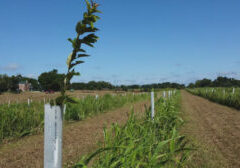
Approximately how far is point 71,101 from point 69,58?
18cm

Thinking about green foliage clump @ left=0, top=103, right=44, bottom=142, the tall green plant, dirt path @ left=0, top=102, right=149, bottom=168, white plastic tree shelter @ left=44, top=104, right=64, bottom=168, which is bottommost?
dirt path @ left=0, top=102, right=149, bottom=168

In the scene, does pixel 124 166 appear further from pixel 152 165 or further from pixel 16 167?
pixel 16 167

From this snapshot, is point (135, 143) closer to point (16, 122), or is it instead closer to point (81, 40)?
point (81, 40)

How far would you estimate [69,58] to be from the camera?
761 millimetres

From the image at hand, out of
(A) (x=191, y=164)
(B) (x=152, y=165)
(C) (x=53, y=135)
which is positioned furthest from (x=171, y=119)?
(C) (x=53, y=135)

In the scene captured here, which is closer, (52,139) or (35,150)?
(52,139)

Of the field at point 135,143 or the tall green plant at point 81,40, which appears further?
the field at point 135,143

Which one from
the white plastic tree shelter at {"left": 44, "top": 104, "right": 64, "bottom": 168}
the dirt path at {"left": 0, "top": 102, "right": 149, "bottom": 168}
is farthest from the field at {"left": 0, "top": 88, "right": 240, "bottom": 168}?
the white plastic tree shelter at {"left": 44, "top": 104, "right": 64, "bottom": 168}

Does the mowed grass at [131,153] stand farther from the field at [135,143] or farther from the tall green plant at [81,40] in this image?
the tall green plant at [81,40]

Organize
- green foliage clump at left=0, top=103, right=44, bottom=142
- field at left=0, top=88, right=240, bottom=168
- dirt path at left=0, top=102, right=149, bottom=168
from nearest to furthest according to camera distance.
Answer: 1. field at left=0, top=88, right=240, bottom=168
2. dirt path at left=0, top=102, right=149, bottom=168
3. green foliage clump at left=0, top=103, right=44, bottom=142

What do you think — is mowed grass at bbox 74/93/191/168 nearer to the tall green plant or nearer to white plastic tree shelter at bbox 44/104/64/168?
white plastic tree shelter at bbox 44/104/64/168

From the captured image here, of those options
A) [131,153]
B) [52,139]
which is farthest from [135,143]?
[52,139]

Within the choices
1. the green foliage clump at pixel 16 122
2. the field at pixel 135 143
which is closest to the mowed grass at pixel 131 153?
the field at pixel 135 143

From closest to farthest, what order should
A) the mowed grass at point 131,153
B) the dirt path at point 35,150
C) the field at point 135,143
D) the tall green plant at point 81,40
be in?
the tall green plant at point 81,40
the mowed grass at point 131,153
the field at point 135,143
the dirt path at point 35,150
